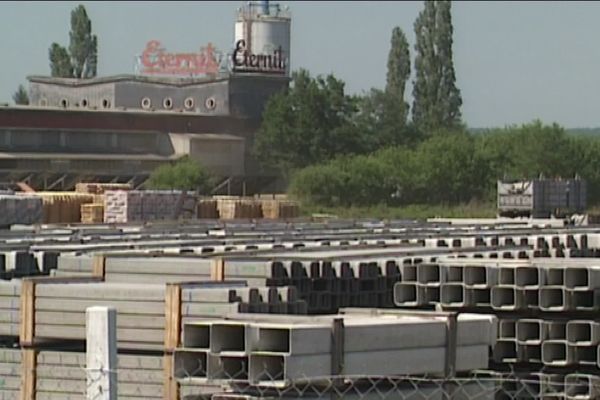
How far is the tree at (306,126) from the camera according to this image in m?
82.2

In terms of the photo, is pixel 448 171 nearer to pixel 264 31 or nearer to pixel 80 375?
pixel 264 31

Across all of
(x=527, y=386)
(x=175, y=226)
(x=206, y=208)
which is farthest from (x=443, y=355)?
(x=206, y=208)

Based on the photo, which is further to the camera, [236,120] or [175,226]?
[236,120]

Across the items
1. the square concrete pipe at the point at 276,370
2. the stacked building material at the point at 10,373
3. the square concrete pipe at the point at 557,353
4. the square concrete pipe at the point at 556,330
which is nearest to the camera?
the square concrete pipe at the point at 276,370

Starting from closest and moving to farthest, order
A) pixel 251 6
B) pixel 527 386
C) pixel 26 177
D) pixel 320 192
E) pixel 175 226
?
pixel 527 386 → pixel 175 226 → pixel 26 177 → pixel 320 192 → pixel 251 6

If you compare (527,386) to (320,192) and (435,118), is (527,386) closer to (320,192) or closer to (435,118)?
(320,192)

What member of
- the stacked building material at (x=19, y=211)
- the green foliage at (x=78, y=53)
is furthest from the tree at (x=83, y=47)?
the stacked building material at (x=19, y=211)

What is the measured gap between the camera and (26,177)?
7081 cm

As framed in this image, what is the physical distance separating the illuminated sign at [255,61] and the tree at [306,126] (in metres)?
1.34

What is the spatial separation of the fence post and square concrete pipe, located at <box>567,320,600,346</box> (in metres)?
6.78

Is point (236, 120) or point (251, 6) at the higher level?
point (251, 6)

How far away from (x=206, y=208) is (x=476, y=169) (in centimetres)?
2904

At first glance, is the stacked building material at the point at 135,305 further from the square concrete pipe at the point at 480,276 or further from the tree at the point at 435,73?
the tree at the point at 435,73

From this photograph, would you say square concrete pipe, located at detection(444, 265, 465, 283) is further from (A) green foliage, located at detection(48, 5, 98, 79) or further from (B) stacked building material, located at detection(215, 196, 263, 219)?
(A) green foliage, located at detection(48, 5, 98, 79)
